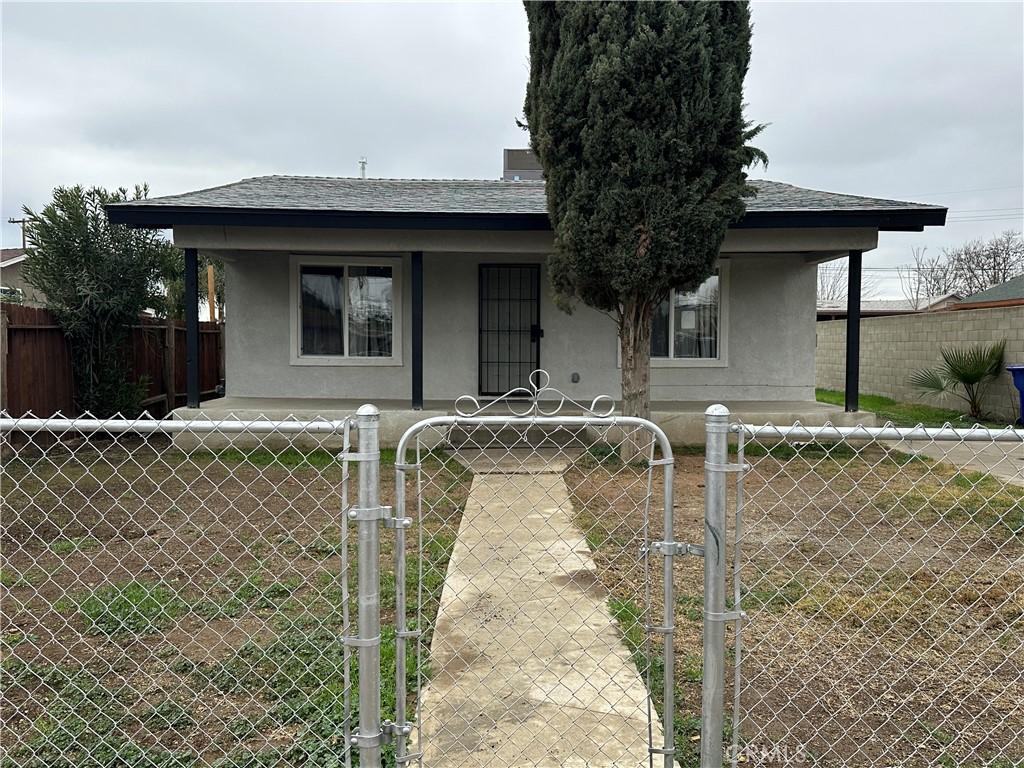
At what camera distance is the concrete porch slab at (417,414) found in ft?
30.8

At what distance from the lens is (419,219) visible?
9.23 meters

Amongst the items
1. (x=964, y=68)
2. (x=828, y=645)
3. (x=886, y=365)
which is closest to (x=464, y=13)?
(x=828, y=645)

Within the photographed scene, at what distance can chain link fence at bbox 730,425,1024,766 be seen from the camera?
270 centimetres

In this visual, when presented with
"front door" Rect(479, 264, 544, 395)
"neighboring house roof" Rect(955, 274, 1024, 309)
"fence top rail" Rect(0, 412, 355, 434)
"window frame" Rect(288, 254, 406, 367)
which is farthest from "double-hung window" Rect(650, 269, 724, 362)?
"neighboring house roof" Rect(955, 274, 1024, 309)

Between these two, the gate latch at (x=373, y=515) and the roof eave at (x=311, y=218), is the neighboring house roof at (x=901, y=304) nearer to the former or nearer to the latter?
the roof eave at (x=311, y=218)

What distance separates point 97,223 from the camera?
9953 mm

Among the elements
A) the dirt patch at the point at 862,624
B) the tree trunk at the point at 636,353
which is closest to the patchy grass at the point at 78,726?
the dirt patch at the point at 862,624

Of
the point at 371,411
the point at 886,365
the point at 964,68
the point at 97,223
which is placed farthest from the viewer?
the point at 886,365

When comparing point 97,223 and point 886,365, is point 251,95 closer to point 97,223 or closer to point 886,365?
point 97,223

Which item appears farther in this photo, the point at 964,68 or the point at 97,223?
the point at 964,68

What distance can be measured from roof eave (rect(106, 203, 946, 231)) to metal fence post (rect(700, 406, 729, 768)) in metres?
7.38

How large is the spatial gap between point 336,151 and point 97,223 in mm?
16193

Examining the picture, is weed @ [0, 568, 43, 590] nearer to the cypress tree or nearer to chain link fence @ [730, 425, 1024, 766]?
chain link fence @ [730, 425, 1024, 766]

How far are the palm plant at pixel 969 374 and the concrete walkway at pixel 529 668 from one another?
10.5 metres
